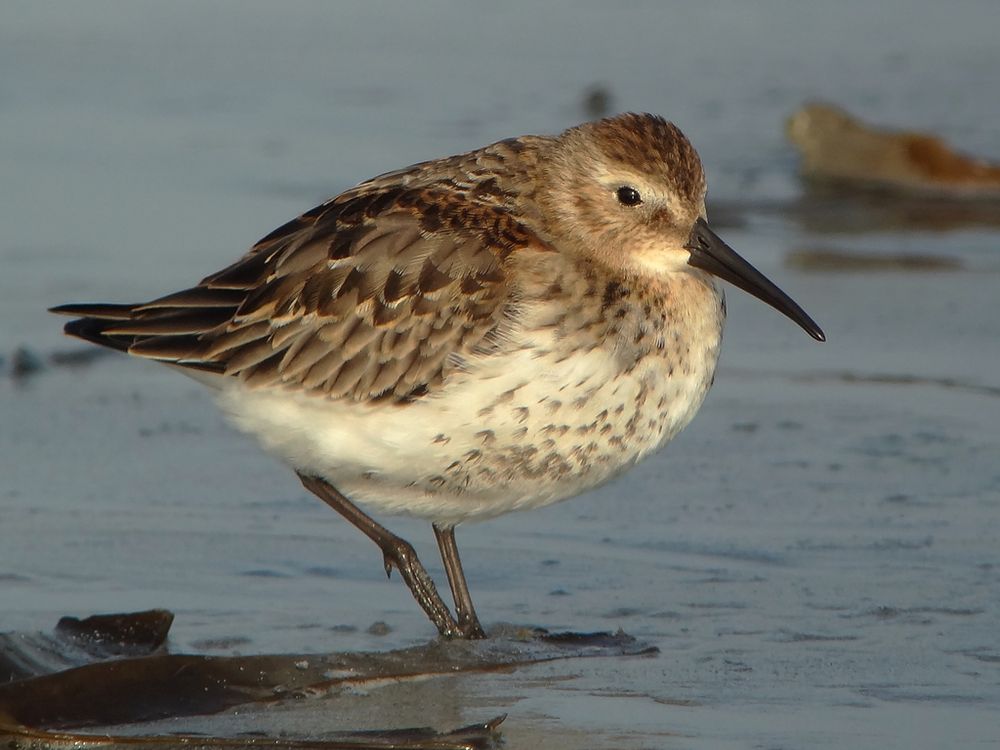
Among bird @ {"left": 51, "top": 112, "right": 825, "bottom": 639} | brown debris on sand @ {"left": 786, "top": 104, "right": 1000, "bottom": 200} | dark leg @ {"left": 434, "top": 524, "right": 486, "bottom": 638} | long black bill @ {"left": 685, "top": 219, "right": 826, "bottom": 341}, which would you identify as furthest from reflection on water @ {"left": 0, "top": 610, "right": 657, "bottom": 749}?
brown debris on sand @ {"left": 786, "top": 104, "right": 1000, "bottom": 200}

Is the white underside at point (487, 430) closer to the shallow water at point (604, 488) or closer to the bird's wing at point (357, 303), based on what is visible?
the bird's wing at point (357, 303)

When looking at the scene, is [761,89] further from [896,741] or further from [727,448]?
[896,741]

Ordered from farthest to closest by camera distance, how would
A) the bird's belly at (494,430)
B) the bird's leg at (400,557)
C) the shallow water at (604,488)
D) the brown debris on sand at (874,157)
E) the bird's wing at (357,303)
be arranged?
the brown debris on sand at (874,157) → the bird's leg at (400,557) → the bird's wing at (357,303) → the bird's belly at (494,430) → the shallow water at (604,488)

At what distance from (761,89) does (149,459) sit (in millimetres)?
6738

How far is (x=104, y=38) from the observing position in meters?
13.0

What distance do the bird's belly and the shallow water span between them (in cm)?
41

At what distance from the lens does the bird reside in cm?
490

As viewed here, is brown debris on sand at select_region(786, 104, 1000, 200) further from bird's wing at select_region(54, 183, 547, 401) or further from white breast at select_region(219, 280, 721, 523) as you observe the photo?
bird's wing at select_region(54, 183, 547, 401)

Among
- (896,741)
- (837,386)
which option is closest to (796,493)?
(837,386)

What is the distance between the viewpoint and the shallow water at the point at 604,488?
470 centimetres

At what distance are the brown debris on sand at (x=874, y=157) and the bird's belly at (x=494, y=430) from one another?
521 centimetres

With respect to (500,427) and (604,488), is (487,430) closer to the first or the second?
(500,427)

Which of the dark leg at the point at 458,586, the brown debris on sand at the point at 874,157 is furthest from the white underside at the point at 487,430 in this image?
the brown debris on sand at the point at 874,157

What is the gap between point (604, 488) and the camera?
6324mm
